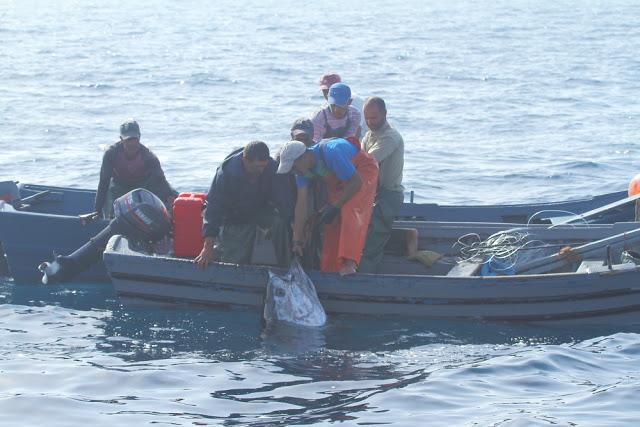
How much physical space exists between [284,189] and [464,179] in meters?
10.7

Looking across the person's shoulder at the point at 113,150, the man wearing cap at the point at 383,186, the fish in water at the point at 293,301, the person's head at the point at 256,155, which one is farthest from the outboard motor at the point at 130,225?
the man wearing cap at the point at 383,186

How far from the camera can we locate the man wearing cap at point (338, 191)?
35.0 feet

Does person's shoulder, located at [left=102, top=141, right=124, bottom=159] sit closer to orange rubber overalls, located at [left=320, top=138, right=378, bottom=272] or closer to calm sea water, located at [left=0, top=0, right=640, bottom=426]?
calm sea water, located at [left=0, top=0, right=640, bottom=426]

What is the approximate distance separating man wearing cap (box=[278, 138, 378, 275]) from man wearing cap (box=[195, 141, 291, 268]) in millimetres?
202

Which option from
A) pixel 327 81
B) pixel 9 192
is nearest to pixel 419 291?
pixel 327 81

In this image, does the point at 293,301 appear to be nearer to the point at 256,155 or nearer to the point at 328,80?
the point at 256,155

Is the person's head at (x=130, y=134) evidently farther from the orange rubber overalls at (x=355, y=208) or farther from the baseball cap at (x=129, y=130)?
the orange rubber overalls at (x=355, y=208)

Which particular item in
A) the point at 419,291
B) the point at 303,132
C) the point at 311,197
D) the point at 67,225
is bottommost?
the point at 419,291

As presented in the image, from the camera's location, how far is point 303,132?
1114 centimetres

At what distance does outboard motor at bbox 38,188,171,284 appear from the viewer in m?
11.8

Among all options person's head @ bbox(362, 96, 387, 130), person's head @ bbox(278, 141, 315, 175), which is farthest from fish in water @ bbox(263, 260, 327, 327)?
person's head @ bbox(362, 96, 387, 130)

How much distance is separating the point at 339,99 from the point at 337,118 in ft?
0.91

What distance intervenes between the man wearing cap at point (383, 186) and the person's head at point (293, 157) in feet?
3.65

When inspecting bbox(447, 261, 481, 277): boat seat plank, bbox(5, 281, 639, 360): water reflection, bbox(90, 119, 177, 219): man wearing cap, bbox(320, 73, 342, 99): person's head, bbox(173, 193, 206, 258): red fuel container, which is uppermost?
bbox(320, 73, 342, 99): person's head
